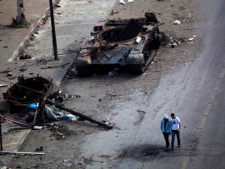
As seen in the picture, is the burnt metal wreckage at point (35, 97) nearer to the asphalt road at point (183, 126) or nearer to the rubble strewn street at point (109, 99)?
the rubble strewn street at point (109, 99)

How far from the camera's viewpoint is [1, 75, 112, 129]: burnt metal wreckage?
21591 millimetres

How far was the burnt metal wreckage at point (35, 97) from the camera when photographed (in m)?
21.6

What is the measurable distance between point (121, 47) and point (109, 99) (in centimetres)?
327

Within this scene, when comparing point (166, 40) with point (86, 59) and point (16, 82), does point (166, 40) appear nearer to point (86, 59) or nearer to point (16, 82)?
point (86, 59)

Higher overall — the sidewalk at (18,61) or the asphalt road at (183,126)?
the asphalt road at (183,126)

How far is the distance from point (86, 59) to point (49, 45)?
16.6 ft

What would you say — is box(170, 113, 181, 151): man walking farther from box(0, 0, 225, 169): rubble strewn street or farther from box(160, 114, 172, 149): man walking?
box(0, 0, 225, 169): rubble strewn street

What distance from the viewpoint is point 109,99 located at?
23609 mm

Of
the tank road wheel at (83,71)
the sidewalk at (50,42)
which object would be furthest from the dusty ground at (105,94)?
the sidewalk at (50,42)

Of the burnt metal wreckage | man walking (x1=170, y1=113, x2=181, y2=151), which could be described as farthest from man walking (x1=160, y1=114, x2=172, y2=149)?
the burnt metal wreckage

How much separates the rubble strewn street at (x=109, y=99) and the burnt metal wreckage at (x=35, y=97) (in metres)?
0.03

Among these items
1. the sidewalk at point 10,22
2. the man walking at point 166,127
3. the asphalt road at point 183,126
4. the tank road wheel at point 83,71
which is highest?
the man walking at point 166,127

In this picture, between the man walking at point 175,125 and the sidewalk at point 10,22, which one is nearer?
the man walking at point 175,125

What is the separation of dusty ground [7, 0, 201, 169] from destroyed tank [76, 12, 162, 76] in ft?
1.35
